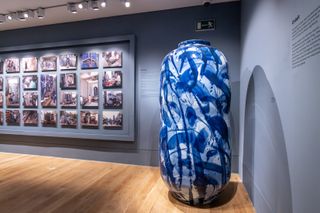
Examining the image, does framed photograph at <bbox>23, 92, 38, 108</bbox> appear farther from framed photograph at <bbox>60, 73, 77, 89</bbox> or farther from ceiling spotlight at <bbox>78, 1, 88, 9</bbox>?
ceiling spotlight at <bbox>78, 1, 88, 9</bbox>

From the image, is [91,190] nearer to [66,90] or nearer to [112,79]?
[112,79]

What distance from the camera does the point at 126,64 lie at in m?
3.28

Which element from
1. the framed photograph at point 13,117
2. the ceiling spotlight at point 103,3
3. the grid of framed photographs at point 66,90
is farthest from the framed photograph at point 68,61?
the framed photograph at point 13,117

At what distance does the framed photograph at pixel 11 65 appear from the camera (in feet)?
12.9

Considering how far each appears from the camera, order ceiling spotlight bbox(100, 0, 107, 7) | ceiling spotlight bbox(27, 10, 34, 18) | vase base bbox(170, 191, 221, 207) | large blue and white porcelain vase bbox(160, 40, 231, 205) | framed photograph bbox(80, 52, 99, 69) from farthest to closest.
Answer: framed photograph bbox(80, 52, 99, 69) < ceiling spotlight bbox(27, 10, 34, 18) < ceiling spotlight bbox(100, 0, 107, 7) < vase base bbox(170, 191, 221, 207) < large blue and white porcelain vase bbox(160, 40, 231, 205)

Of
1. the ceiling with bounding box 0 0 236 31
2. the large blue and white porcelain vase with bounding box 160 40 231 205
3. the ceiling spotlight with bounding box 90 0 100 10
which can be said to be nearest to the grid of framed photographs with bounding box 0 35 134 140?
the ceiling with bounding box 0 0 236 31

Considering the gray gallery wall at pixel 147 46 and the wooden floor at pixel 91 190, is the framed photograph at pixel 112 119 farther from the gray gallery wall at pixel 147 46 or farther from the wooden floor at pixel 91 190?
the wooden floor at pixel 91 190

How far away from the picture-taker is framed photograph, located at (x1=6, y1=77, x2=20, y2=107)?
156 inches

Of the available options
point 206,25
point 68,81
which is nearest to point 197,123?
point 206,25

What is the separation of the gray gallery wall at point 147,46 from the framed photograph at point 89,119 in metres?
0.29

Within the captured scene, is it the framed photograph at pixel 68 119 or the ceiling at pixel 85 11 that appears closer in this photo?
the ceiling at pixel 85 11

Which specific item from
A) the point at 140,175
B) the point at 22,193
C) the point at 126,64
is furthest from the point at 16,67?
the point at 140,175

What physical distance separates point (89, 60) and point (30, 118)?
170 cm

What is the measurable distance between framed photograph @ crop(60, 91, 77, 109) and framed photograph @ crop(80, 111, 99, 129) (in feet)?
0.82
